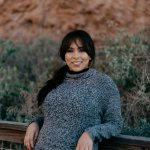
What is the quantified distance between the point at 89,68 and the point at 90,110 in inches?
14.0

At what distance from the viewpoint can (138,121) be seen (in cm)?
479

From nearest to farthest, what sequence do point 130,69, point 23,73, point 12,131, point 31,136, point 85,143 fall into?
point 85,143, point 31,136, point 12,131, point 130,69, point 23,73

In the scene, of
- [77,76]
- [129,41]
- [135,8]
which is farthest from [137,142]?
[135,8]

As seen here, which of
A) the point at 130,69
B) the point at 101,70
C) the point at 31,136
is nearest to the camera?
the point at 31,136

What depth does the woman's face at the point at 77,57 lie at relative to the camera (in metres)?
3.29

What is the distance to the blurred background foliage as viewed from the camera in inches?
201

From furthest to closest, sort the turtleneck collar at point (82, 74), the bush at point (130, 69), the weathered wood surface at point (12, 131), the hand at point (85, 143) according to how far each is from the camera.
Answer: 1. the bush at point (130, 69)
2. the weathered wood surface at point (12, 131)
3. the turtleneck collar at point (82, 74)
4. the hand at point (85, 143)

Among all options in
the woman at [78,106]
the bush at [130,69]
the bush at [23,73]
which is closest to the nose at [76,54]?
the woman at [78,106]

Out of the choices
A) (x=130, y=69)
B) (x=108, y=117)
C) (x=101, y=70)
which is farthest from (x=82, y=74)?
(x=101, y=70)

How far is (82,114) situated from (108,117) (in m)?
0.17

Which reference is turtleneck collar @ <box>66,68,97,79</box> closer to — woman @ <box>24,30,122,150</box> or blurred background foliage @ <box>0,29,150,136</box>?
woman @ <box>24,30,122,150</box>

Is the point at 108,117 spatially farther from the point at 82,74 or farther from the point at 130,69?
the point at 130,69

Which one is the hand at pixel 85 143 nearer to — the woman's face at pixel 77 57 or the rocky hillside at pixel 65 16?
the woman's face at pixel 77 57

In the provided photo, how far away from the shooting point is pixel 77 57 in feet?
10.8
